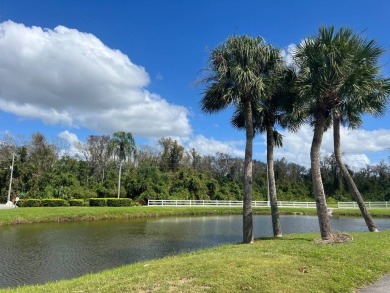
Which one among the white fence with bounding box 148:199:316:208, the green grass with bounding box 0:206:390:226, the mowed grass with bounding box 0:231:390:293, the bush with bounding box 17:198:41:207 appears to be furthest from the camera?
the white fence with bounding box 148:199:316:208

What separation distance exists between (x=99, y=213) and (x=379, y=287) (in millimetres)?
27228

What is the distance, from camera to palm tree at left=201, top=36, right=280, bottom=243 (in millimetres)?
13602

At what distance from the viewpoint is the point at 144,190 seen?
47.2m

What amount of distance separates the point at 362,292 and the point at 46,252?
12693 mm

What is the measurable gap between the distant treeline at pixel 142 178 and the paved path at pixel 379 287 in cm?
4017

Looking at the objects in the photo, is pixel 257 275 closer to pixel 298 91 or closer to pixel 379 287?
pixel 379 287

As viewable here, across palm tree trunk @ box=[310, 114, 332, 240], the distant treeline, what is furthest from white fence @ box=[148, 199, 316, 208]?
palm tree trunk @ box=[310, 114, 332, 240]

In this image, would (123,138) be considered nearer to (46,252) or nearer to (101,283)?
(46,252)

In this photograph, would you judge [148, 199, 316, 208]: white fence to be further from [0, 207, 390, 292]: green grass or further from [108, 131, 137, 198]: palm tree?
[0, 207, 390, 292]: green grass

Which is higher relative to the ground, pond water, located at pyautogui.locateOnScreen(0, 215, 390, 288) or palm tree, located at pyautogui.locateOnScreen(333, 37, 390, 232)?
palm tree, located at pyautogui.locateOnScreen(333, 37, 390, 232)

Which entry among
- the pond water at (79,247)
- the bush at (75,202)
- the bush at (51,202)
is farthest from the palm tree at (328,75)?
the bush at (75,202)

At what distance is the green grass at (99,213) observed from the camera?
2659 cm

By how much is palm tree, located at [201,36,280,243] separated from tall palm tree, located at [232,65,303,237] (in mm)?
527

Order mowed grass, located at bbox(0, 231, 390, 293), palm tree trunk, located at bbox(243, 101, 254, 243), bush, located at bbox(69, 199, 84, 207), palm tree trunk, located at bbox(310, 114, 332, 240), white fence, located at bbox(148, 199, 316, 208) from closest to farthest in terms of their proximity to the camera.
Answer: mowed grass, located at bbox(0, 231, 390, 293) → palm tree trunk, located at bbox(310, 114, 332, 240) → palm tree trunk, located at bbox(243, 101, 254, 243) → bush, located at bbox(69, 199, 84, 207) → white fence, located at bbox(148, 199, 316, 208)
